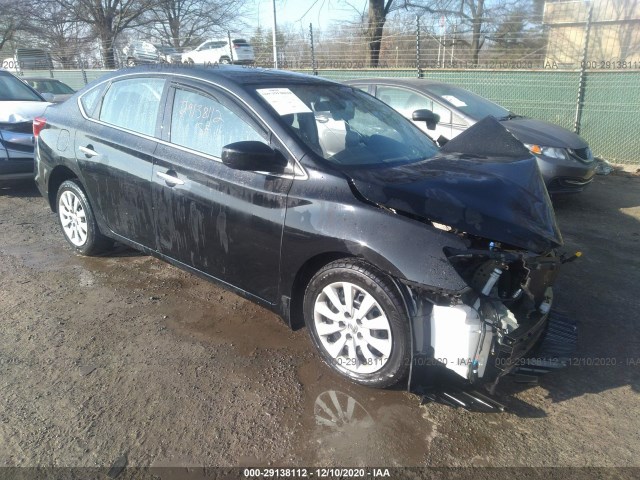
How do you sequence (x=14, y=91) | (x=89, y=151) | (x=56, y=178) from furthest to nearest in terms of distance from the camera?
(x=14, y=91), (x=56, y=178), (x=89, y=151)

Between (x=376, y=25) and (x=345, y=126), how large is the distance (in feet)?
44.4

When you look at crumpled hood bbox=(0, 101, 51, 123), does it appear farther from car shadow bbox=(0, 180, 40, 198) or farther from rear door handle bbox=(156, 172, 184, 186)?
rear door handle bbox=(156, 172, 184, 186)

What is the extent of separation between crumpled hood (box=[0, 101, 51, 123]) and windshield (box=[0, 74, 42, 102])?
313mm

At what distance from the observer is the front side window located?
3246mm

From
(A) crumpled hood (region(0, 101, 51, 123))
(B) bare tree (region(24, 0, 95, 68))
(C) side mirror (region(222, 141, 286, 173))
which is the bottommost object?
(C) side mirror (region(222, 141, 286, 173))

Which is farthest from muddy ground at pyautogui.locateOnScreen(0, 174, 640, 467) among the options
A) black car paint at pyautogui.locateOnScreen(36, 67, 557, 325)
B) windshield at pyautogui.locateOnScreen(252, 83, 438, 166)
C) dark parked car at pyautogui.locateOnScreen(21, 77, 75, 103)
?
dark parked car at pyautogui.locateOnScreen(21, 77, 75, 103)

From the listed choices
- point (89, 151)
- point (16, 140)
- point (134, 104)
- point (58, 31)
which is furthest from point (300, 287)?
point (58, 31)

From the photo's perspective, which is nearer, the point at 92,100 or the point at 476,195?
the point at 476,195

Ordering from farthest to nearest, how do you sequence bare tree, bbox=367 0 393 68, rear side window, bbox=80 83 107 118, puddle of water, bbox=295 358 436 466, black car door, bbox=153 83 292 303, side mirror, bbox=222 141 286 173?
bare tree, bbox=367 0 393 68 < rear side window, bbox=80 83 107 118 < black car door, bbox=153 83 292 303 < side mirror, bbox=222 141 286 173 < puddle of water, bbox=295 358 436 466

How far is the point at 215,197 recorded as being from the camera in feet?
10.7

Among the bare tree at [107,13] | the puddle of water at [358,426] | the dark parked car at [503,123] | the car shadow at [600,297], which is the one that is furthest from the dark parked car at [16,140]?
the bare tree at [107,13]

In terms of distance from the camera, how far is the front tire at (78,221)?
4465 mm

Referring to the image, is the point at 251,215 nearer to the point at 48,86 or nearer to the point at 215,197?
the point at 215,197

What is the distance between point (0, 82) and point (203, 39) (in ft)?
80.2
